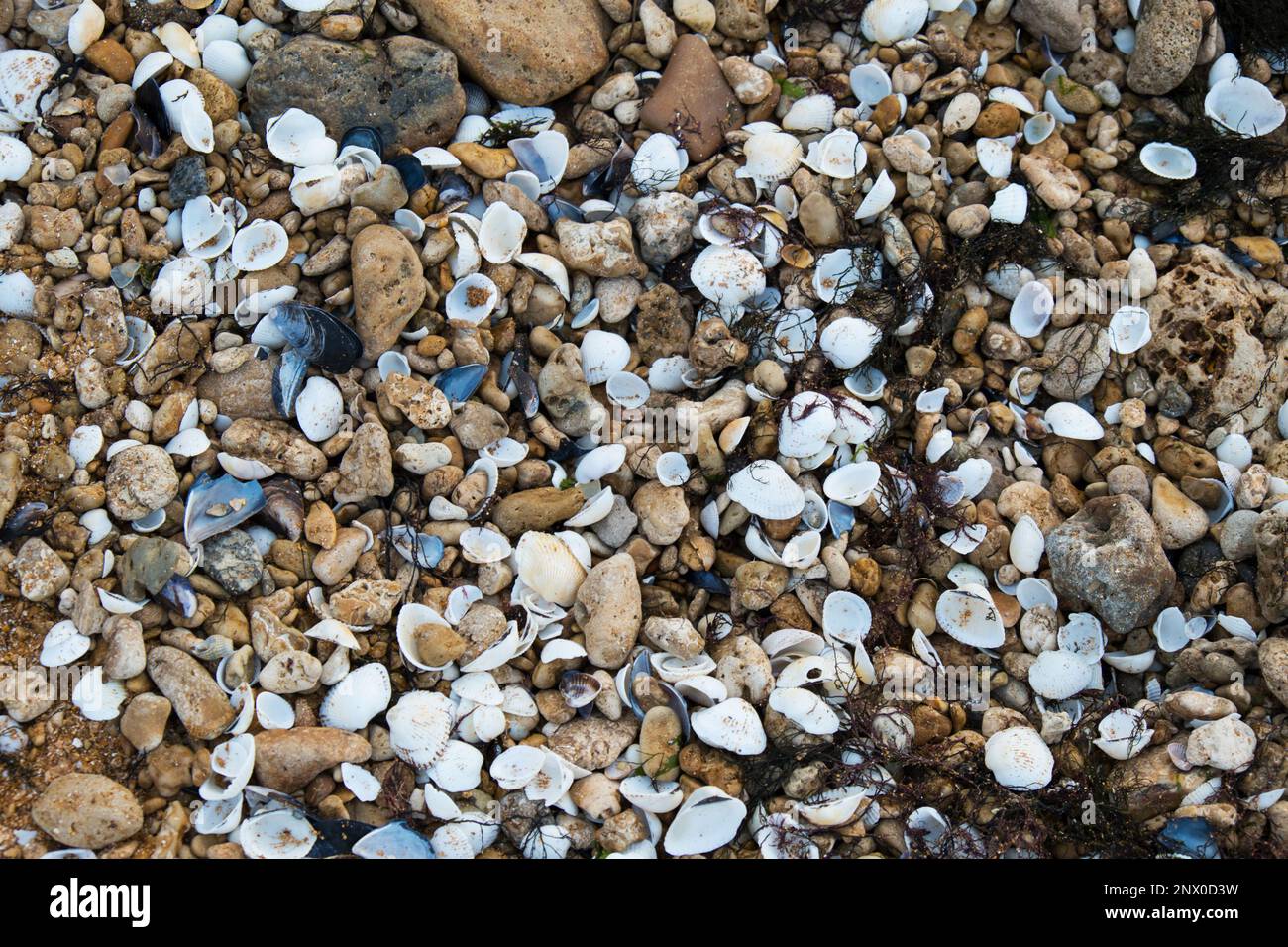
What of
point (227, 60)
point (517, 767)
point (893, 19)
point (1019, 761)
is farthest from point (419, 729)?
point (893, 19)

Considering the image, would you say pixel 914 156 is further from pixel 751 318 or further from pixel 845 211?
Result: pixel 751 318

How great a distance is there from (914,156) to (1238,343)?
1.63 m

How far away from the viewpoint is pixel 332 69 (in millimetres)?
4559

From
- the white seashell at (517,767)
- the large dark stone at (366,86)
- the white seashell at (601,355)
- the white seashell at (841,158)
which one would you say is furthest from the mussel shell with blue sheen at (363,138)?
the white seashell at (517,767)

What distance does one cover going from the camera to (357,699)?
3887mm

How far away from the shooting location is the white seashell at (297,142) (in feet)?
14.8

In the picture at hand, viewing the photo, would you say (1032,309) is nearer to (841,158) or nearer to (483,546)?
(841,158)

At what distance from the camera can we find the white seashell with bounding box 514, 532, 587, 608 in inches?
163

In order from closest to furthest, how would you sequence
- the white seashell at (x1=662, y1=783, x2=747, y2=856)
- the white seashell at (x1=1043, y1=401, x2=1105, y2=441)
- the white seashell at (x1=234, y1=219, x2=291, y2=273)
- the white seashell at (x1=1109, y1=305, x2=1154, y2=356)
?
the white seashell at (x1=662, y1=783, x2=747, y2=856), the white seashell at (x1=234, y1=219, x2=291, y2=273), the white seashell at (x1=1043, y1=401, x2=1105, y2=441), the white seashell at (x1=1109, y1=305, x2=1154, y2=356)

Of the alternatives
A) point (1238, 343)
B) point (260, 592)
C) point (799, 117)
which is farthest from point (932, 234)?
point (260, 592)

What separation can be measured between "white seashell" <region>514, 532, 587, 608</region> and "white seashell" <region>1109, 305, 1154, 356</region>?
2.58m

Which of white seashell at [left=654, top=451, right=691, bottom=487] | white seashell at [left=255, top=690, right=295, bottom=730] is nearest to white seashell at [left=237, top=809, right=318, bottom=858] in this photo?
white seashell at [left=255, top=690, right=295, bottom=730]

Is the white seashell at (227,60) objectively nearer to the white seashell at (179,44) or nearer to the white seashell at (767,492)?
the white seashell at (179,44)

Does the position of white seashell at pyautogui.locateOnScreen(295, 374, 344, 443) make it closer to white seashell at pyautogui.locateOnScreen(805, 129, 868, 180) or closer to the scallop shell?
white seashell at pyautogui.locateOnScreen(805, 129, 868, 180)
